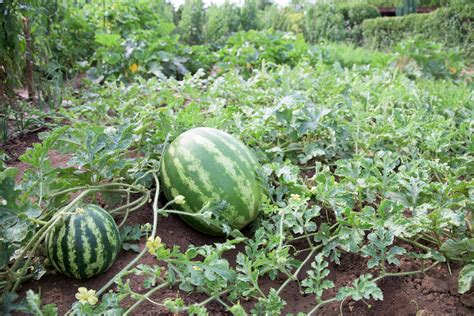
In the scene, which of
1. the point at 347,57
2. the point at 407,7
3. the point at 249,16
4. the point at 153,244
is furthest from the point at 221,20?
the point at 407,7

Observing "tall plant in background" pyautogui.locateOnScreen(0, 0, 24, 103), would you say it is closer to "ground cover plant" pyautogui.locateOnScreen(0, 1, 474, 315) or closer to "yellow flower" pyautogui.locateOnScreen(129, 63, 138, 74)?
"ground cover plant" pyautogui.locateOnScreen(0, 1, 474, 315)

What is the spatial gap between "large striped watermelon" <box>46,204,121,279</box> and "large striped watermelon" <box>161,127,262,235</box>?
0.43 meters

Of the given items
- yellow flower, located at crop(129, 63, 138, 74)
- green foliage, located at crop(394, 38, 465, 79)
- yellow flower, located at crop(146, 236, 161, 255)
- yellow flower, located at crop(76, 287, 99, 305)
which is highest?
yellow flower, located at crop(129, 63, 138, 74)

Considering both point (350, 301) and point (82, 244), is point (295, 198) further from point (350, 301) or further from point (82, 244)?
point (82, 244)

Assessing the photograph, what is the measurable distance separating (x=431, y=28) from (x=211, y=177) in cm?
1223

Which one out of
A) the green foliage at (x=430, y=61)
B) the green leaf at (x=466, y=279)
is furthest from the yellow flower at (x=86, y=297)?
the green foliage at (x=430, y=61)

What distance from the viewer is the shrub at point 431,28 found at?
34.5 ft

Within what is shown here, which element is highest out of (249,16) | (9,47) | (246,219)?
(9,47)

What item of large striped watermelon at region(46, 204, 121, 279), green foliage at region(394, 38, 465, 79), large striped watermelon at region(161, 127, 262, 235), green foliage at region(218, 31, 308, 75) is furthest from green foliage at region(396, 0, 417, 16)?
large striped watermelon at region(46, 204, 121, 279)

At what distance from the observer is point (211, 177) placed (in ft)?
6.48

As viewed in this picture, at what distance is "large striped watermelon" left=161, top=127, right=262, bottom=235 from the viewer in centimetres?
195

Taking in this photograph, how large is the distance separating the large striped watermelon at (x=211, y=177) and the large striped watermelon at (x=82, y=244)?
43 cm

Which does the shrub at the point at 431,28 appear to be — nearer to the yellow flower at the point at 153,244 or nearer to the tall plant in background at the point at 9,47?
the tall plant in background at the point at 9,47

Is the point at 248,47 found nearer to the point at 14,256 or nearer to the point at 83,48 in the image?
the point at 83,48
